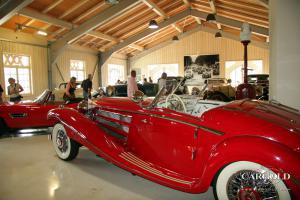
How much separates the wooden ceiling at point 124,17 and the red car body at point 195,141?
8.42m

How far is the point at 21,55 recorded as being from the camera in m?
12.0

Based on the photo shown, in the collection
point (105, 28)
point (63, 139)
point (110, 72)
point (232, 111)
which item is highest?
point (105, 28)

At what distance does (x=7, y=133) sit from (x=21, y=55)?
21.0ft

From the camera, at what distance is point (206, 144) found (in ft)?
8.53

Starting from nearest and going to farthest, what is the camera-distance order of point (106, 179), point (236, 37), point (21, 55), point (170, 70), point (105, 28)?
point (106, 179) < point (21, 55) < point (105, 28) < point (236, 37) < point (170, 70)

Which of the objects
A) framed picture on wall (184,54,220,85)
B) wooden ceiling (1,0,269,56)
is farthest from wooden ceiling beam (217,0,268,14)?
framed picture on wall (184,54,220,85)

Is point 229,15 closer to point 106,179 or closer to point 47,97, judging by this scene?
point 47,97

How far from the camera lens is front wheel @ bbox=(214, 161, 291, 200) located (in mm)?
A: 2154

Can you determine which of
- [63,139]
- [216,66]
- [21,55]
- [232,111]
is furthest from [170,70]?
[232,111]

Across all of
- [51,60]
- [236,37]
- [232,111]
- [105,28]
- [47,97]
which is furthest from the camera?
[236,37]

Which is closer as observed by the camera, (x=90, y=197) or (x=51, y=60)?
(x=90, y=197)

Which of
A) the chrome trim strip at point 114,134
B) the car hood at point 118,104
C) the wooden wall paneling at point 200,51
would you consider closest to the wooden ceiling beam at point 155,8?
the wooden wall paneling at point 200,51

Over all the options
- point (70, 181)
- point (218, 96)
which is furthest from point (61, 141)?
point (218, 96)

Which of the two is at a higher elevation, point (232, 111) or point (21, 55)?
point (21, 55)
